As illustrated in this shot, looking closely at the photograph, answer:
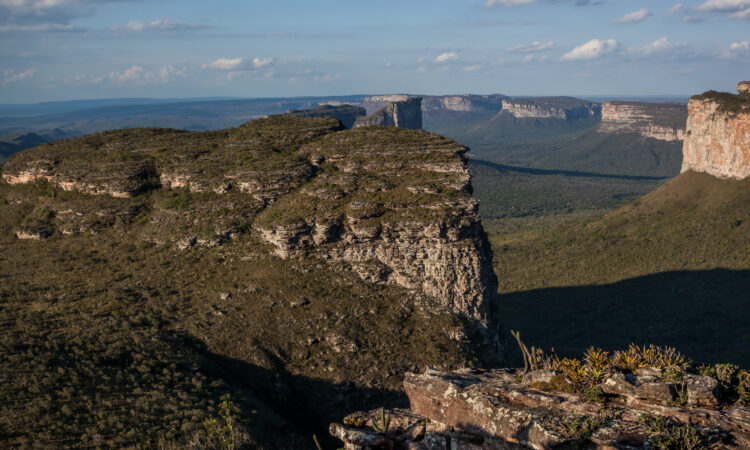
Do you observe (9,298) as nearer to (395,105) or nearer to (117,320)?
(117,320)

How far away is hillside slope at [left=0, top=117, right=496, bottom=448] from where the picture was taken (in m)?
28.6

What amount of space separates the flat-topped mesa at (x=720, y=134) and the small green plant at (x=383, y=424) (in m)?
93.5

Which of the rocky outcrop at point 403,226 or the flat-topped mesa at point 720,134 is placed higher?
the flat-topped mesa at point 720,134

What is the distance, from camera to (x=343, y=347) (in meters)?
36.0

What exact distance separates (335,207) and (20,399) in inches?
1007

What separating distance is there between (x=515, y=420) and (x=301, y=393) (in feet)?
75.2

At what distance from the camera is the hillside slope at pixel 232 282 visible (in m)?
28.6

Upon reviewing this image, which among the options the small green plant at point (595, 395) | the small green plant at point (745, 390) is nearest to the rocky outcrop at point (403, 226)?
the small green plant at point (595, 395)

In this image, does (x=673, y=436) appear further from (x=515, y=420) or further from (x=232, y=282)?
(x=232, y=282)

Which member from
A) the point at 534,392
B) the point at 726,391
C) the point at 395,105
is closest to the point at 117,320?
the point at 534,392

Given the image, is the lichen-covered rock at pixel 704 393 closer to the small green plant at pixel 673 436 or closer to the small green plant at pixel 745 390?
the small green plant at pixel 745 390

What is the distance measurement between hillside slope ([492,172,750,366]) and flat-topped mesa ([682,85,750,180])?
2348 millimetres

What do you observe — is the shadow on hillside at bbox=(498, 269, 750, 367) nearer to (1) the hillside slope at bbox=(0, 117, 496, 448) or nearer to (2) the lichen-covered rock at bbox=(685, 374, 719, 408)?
(1) the hillside slope at bbox=(0, 117, 496, 448)

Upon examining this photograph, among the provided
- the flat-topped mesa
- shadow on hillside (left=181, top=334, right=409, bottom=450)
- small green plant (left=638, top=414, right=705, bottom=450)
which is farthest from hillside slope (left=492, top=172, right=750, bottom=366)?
small green plant (left=638, top=414, right=705, bottom=450)
